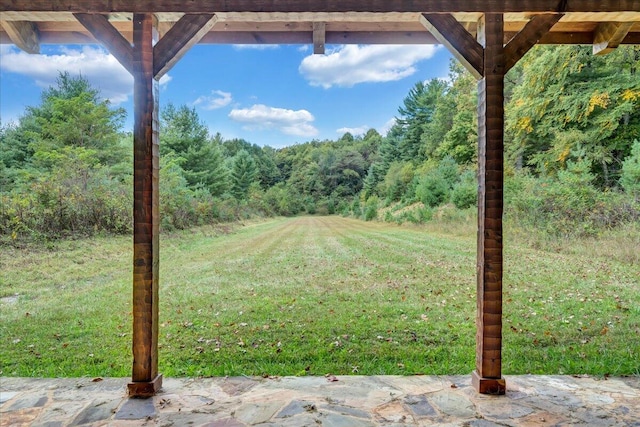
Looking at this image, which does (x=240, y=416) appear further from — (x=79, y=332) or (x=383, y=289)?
(x=383, y=289)

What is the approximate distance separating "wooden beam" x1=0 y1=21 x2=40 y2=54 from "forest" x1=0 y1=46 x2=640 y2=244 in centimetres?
401

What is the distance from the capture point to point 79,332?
Result: 3.34 meters

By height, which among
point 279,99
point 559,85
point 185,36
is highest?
point 279,99

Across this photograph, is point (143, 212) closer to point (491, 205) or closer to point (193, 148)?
point (491, 205)

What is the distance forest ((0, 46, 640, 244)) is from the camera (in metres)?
6.02

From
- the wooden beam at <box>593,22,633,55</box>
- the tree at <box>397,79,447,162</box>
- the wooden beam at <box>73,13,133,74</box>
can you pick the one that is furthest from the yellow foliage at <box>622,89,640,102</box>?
the wooden beam at <box>73,13,133,74</box>

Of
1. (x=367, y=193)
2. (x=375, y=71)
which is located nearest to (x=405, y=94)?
(x=375, y=71)

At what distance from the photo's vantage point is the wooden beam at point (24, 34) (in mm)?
2223

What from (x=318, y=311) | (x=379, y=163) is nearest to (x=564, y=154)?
(x=379, y=163)

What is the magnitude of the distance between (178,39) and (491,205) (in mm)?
2016

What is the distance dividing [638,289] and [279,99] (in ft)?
29.0

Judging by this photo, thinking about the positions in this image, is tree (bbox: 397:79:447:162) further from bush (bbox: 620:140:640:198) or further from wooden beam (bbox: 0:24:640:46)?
wooden beam (bbox: 0:24:640:46)

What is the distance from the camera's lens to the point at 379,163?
9.47 meters

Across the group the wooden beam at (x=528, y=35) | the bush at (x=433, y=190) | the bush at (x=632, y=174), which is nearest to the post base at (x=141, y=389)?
the wooden beam at (x=528, y=35)
